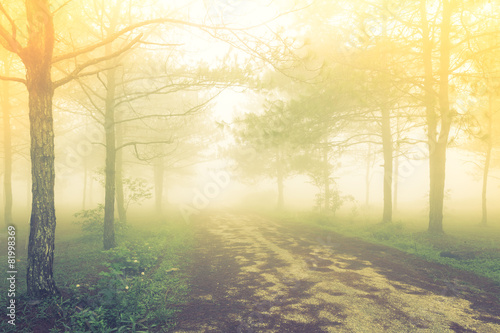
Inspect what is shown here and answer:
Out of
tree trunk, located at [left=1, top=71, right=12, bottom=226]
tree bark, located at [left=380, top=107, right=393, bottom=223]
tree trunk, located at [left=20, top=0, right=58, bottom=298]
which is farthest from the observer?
tree bark, located at [left=380, top=107, right=393, bottom=223]

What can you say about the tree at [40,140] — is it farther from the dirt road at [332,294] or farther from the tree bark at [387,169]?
the tree bark at [387,169]

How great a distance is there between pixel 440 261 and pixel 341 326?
531cm

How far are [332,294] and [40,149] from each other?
5.71 meters

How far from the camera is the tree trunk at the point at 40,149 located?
458 centimetres

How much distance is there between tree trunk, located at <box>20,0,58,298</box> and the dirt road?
8.10 ft

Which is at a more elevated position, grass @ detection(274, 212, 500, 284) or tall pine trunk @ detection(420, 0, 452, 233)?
tall pine trunk @ detection(420, 0, 452, 233)

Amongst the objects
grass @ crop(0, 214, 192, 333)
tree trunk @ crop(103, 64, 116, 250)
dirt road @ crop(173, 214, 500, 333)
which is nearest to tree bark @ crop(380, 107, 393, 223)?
dirt road @ crop(173, 214, 500, 333)

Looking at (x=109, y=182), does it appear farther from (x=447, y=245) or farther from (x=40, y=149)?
(x=447, y=245)

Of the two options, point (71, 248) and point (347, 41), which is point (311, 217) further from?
point (71, 248)

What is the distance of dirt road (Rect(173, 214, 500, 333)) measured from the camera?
13.4 ft

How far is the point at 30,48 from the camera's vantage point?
15.5 ft

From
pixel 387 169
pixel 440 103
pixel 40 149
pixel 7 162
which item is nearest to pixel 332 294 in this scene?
pixel 40 149

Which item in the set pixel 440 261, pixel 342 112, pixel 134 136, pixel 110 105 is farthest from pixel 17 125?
pixel 440 261

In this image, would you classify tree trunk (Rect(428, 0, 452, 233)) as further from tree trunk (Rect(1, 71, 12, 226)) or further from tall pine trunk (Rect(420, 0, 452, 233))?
tree trunk (Rect(1, 71, 12, 226))
